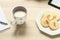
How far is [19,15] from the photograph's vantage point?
85 centimetres

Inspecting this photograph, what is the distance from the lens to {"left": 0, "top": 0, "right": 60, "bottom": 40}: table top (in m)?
0.86

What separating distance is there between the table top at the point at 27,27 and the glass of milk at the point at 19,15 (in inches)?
2.2

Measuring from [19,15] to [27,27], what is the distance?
9cm

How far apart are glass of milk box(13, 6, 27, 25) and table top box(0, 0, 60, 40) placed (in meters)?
0.06

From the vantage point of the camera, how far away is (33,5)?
3.24 feet

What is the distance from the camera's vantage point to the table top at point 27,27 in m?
0.86

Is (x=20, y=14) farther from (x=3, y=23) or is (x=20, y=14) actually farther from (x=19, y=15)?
(x=3, y=23)

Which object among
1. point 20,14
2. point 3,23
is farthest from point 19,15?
point 3,23

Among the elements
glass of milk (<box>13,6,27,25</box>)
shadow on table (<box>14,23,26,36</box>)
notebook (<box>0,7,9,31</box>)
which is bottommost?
shadow on table (<box>14,23,26,36</box>)

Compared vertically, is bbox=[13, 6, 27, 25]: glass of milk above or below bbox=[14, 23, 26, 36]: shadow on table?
above

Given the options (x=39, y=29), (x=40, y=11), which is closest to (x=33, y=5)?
(x=40, y=11)

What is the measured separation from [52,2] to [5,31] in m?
0.35

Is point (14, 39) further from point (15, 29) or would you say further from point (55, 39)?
point (55, 39)

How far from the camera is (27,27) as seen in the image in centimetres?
90
